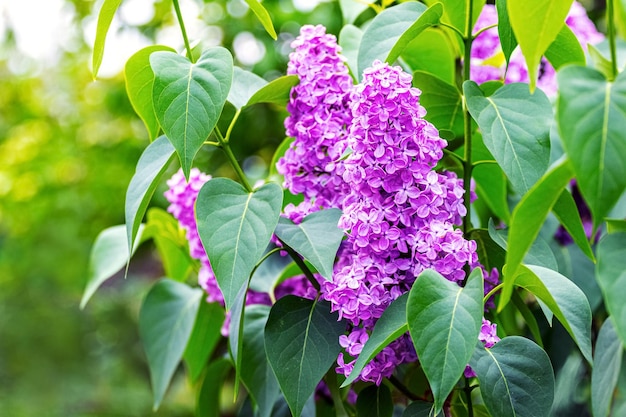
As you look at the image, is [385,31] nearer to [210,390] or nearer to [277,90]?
[277,90]

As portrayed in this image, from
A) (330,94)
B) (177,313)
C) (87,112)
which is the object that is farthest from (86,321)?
(330,94)

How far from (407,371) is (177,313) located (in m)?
0.26

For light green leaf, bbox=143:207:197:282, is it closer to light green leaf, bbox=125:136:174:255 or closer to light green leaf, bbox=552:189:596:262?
light green leaf, bbox=125:136:174:255

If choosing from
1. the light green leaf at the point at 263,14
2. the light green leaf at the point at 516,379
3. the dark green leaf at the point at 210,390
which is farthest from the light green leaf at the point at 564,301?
the dark green leaf at the point at 210,390

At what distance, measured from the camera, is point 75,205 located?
304cm

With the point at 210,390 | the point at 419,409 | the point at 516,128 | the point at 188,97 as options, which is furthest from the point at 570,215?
the point at 210,390

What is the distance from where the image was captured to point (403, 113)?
49cm

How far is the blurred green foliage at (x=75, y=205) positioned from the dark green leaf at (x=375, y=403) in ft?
5.20

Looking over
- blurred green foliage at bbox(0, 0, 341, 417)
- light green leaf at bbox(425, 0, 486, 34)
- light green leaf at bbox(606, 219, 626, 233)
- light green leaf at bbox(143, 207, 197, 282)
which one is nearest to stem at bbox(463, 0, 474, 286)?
light green leaf at bbox(425, 0, 486, 34)

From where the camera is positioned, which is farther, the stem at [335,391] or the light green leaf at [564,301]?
the stem at [335,391]

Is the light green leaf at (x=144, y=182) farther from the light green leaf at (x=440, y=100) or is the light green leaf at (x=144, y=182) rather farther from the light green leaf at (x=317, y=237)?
the light green leaf at (x=440, y=100)

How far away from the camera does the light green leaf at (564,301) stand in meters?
0.44

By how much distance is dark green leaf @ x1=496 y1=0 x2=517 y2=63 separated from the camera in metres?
0.52

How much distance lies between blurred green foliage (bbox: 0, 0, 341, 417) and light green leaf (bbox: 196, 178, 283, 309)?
1.59 m
